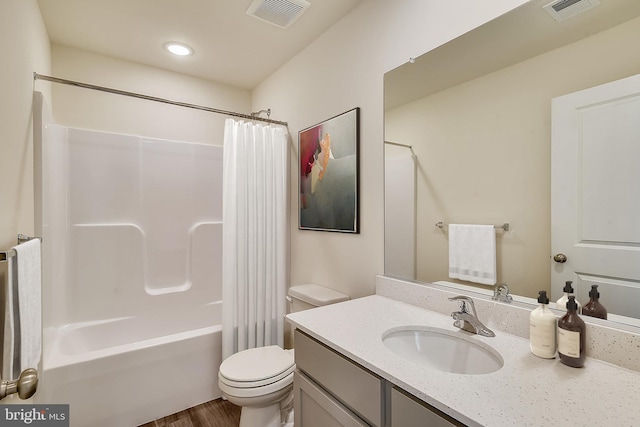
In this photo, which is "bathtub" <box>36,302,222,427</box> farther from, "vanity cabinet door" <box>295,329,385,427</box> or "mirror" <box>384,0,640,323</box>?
"mirror" <box>384,0,640,323</box>

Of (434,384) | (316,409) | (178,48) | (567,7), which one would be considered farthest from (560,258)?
(178,48)

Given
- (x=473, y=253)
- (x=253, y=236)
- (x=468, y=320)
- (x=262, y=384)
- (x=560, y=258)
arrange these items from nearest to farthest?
(x=560, y=258) → (x=468, y=320) → (x=473, y=253) → (x=262, y=384) → (x=253, y=236)

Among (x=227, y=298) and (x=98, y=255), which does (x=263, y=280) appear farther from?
(x=98, y=255)

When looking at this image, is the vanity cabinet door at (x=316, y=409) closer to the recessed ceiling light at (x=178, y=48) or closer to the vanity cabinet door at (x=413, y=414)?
the vanity cabinet door at (x=413, y=414)

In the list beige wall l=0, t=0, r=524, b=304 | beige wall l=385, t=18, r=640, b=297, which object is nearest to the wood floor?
beige wall l=0, t=0, r=524, b=304

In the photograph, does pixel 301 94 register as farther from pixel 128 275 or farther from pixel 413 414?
pixel 413 414

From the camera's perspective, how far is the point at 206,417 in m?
1.92

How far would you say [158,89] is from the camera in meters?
2.69

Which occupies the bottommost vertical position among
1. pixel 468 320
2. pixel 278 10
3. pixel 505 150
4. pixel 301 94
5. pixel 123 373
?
pixel 123 373

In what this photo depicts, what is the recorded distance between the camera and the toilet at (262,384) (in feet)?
4.94

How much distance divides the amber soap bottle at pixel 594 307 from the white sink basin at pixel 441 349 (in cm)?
32

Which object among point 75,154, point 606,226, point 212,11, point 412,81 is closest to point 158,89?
point 75,154

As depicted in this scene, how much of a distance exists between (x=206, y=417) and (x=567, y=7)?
8.78 ft

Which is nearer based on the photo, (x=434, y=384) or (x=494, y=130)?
(x=434, y=384)
